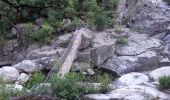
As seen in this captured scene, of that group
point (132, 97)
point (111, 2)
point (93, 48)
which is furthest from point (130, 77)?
point (111, 2)

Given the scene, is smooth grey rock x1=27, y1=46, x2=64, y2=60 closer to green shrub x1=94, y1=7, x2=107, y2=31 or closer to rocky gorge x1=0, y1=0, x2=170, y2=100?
rocky gorge x1=0, y1=0, x2=170, y2=100

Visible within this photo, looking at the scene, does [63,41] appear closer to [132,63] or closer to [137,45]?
[132,63]

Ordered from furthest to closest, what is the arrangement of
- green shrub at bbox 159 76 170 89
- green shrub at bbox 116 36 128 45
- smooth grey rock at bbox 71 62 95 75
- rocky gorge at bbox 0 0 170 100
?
green shrub at bbox 116 36 128 45 < smooth grey rock at bbox 71 62 95 75 < rocky gorge at bbox 0 0 170 100 < green shrub at bbox 159 76 170 89

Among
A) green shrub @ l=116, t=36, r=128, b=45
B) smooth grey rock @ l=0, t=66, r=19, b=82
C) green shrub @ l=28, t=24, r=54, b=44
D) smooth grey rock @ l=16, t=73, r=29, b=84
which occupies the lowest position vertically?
smooth grey rock @ l=16, t=73, r=29, b=84

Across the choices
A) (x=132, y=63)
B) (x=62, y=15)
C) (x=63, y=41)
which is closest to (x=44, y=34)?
(x=63, y=41)

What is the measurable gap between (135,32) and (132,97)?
27.7ft

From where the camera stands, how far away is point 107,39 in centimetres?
1544

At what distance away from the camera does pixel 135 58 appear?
14.6 m

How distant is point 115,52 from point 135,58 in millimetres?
846

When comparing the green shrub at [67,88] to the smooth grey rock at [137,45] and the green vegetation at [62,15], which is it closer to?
the smooth grey rock at [137,45]

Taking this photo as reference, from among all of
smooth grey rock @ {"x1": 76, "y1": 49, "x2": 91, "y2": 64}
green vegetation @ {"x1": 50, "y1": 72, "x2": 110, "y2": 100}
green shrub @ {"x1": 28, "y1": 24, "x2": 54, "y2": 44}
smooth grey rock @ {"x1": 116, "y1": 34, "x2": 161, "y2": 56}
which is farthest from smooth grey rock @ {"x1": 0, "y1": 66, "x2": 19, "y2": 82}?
green vegetation @ {"x1": 50, "y1": 72, "x2": 110, "y2": 100}

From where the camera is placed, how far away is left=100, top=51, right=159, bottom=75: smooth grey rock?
1419 centimetres

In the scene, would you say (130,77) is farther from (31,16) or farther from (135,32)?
(31,16)

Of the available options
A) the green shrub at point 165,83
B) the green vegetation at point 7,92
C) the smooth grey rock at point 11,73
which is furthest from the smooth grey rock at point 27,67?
the green shrub at point 165,83
